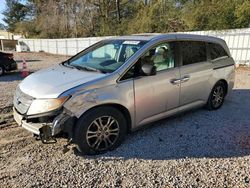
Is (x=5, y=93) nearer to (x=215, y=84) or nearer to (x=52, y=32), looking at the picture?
(x=215, y=84)

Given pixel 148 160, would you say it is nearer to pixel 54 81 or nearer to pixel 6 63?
pixel 54 81

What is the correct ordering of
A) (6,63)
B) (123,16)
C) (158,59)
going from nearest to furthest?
(158,59) < (6,63) < (123,16)

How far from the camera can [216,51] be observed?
5.26 metres

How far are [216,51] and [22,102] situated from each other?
3.95 m

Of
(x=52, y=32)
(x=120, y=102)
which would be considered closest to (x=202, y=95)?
(x=120, y=102)

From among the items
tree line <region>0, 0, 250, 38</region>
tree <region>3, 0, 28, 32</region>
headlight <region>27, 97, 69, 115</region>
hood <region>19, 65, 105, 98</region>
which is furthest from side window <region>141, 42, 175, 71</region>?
tree <region>3, 0, 28, 32</region>

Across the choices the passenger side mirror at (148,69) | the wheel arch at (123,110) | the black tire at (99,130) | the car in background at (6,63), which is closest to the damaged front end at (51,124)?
the black tire at (99,130)

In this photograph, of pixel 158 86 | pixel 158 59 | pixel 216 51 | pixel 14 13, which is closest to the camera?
pixel 158 86

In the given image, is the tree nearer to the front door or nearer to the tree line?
the tree line

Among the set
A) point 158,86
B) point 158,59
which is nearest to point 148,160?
point 158,86

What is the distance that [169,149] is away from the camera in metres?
3.71

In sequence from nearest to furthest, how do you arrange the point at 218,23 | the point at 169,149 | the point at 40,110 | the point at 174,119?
the point at 40,110 < the point at 169,149 < the point at 174,119 < the point at 218,23

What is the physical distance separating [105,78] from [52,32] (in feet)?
105

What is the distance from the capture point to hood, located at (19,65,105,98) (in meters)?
3.22
